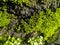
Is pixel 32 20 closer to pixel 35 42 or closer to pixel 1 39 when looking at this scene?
pixel 35 42

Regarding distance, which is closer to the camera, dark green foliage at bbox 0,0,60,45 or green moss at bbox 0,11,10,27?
green moss at bbox 0,11,10,27

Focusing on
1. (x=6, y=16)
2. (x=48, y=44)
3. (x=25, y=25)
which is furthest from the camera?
(x=48, y=44)

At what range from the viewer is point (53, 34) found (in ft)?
12.5

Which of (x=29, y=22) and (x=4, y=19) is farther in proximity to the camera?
(x=29, y=22)

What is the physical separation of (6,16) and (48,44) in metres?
1.09

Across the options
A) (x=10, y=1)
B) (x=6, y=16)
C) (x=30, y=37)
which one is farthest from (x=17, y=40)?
(x=10, y=1)

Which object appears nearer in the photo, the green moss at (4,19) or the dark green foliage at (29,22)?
the green moss at (4,19)

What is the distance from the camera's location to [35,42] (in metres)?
3.49

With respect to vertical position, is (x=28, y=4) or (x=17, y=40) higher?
(x=28, y=4)

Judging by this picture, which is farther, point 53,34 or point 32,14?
point 53,34

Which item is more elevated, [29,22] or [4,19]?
[4,19]

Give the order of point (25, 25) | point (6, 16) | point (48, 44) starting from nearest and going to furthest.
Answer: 1. point (6, 16)
2. point (25, 25)
3. point (48, 44)

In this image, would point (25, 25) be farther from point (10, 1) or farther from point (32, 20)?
point (10, 1)

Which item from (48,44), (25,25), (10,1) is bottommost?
(48,44)
